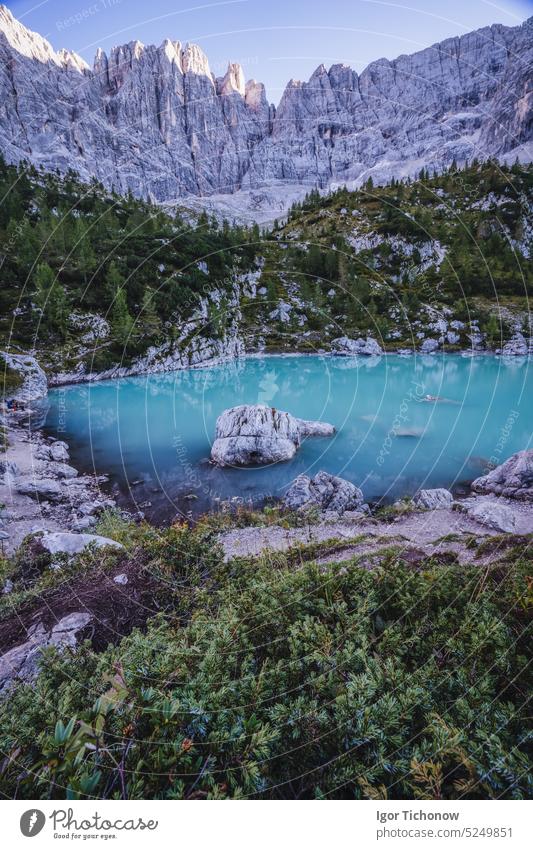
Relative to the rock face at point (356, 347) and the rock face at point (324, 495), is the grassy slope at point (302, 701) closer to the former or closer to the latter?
the rock face at point (324, 495)

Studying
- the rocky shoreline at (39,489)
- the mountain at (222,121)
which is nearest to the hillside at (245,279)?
the rocky shoreline at (39,489)

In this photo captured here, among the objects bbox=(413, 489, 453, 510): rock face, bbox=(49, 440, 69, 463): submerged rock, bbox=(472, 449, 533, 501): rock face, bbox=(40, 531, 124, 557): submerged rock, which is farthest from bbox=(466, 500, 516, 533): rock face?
bbox=(49, 440, 69, 463): submerged rock

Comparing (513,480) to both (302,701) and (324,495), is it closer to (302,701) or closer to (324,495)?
(324,495)

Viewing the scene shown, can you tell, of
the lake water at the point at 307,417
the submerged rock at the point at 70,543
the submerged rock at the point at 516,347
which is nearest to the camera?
the submerged rock at the point at 70,543

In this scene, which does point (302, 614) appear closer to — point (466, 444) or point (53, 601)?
point (53, 601)

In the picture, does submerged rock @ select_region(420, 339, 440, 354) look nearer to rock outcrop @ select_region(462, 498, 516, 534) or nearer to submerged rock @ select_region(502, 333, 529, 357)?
submerged rock @ select_region(502, 333, 529, 357)

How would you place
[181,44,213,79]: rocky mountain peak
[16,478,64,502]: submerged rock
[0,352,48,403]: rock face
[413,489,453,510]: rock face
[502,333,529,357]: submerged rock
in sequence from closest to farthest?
[413,489,453,510]: rock face < [16,478,64,502]: submerged rock < [0,352,48,403]: rock face < [502,333,529,357]: submerged rock < [181,44,213,79]: rocky mountain peak
